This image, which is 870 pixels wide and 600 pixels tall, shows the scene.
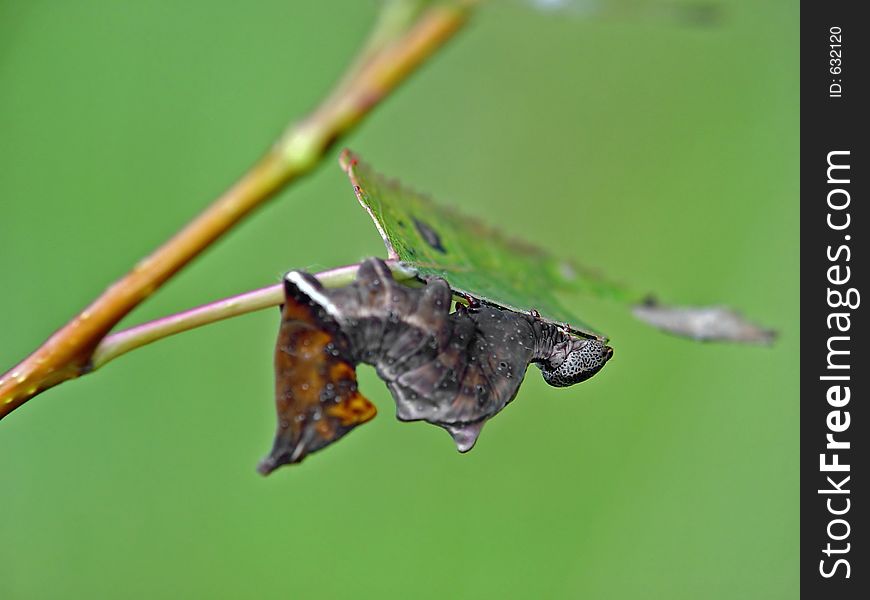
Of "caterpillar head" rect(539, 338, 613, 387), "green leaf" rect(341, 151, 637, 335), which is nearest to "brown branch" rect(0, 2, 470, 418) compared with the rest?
"green leaf" rect(341, 151, 637, 335)

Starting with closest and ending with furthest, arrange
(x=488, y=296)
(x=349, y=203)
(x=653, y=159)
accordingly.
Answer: (x=488, y=296), (x=349, y=203), (x=653, y=159)

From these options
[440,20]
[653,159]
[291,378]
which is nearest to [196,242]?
[440,20]

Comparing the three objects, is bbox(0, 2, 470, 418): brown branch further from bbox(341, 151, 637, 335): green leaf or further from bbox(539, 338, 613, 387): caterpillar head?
bbox(539, 338, 613, 387): caterpillar head

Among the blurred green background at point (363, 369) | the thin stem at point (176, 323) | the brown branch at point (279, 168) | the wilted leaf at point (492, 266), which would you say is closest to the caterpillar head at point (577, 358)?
the wilted leaf at point (492, 266)

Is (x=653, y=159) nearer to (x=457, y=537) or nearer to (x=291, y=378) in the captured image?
(x=457, y=537)

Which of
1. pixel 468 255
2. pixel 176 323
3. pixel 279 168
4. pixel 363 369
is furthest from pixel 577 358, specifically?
pixel 363 369

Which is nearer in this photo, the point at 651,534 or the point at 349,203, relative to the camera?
the point at 651,534

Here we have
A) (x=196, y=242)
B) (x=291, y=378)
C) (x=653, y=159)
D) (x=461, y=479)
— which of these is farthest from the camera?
(x=653, y=159)

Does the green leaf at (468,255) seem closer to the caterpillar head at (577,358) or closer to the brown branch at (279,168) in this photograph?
the caterpillar head at (577,358)
